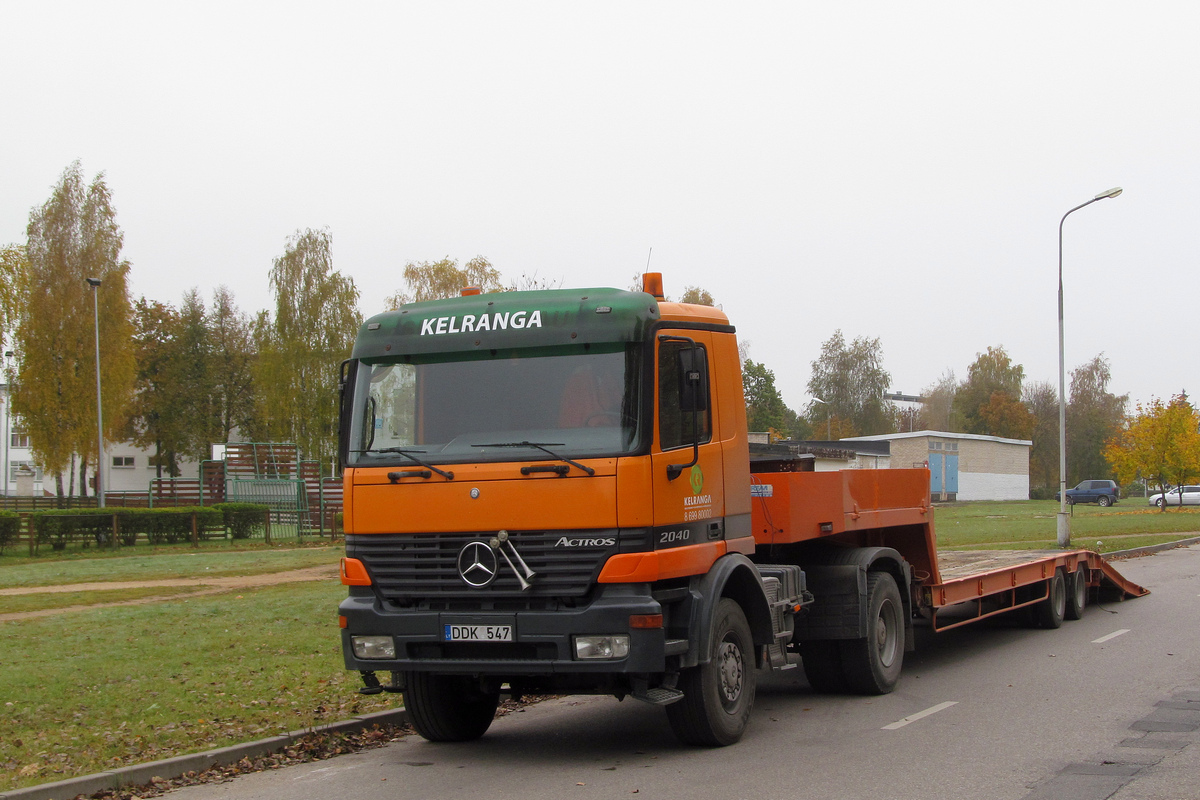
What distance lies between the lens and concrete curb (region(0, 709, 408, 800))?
21.2 feet

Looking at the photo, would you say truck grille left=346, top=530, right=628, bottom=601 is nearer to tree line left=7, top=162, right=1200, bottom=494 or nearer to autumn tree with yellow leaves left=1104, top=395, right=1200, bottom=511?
tree line left=7, top=162, right=1200, bottom=494

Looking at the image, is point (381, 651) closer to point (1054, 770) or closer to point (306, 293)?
point (1054, 770)

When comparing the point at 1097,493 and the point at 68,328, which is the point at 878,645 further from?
the point at 1097,493

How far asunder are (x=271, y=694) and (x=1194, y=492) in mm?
63709

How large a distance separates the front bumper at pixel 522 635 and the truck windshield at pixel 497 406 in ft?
3.01

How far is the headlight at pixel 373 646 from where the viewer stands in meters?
7.24

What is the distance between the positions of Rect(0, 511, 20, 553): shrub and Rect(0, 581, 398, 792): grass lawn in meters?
16.3

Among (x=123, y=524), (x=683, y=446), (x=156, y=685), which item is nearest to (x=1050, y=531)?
(x=123, y=524)

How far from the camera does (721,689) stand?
24.7 ft

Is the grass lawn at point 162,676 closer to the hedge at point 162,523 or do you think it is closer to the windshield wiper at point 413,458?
the windshield wiper at point 413,458

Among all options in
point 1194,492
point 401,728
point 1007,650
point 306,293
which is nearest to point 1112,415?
point 1194,492

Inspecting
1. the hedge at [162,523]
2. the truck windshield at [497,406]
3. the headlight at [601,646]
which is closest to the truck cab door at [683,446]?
the truck windshield at [497,406]

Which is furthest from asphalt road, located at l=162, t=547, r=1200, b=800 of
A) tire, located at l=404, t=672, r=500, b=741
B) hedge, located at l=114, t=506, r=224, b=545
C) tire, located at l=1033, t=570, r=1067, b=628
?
hedge, located at l=114, t=506, r=224, b=545

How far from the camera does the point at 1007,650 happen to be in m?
12.3
